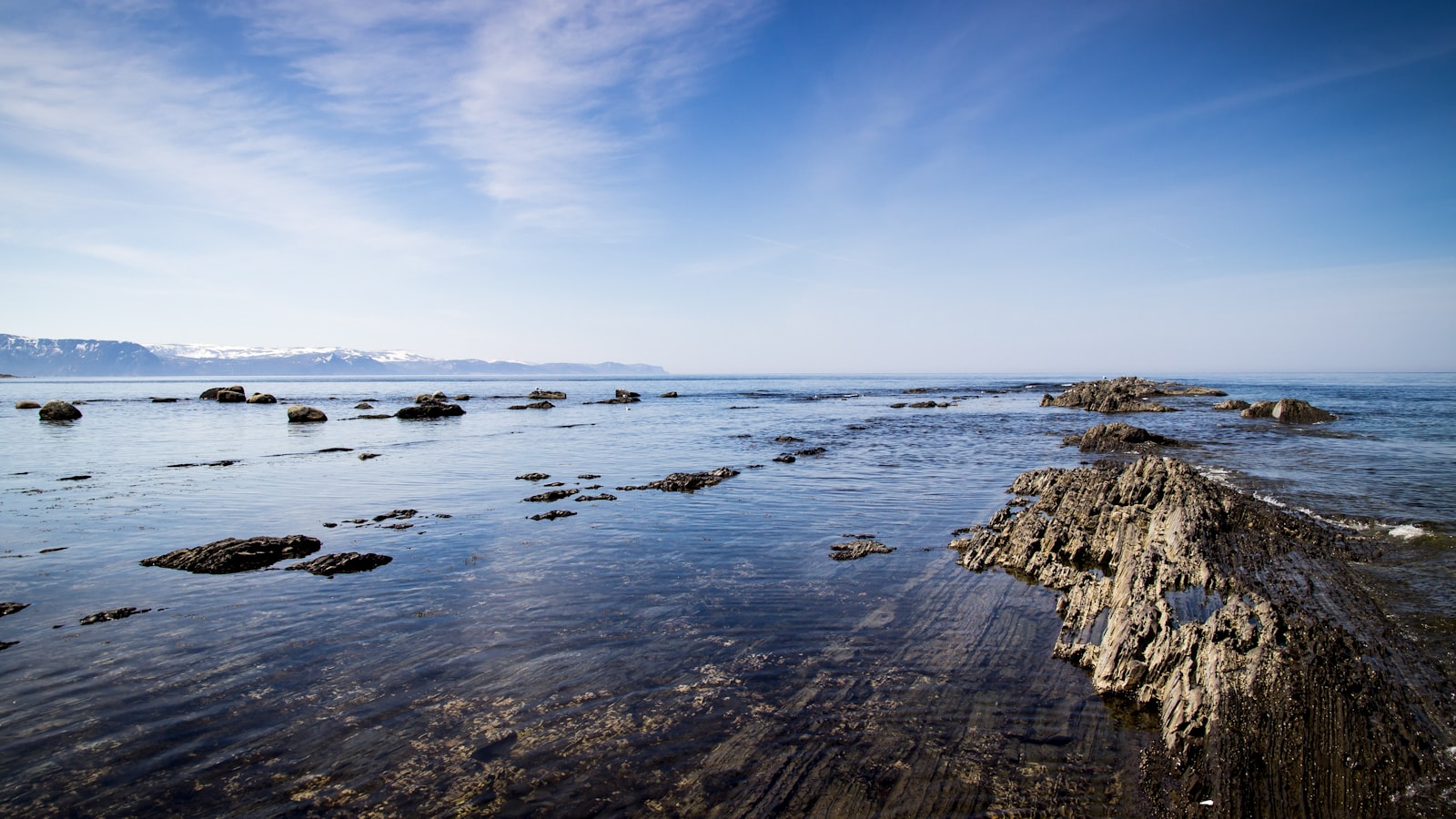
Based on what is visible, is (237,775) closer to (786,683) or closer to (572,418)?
(786,683)

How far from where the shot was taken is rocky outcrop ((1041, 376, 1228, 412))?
181 feet

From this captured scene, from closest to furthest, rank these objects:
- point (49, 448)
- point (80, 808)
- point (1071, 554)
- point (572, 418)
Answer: point (80, 808)
point (1071, 554)
point (49, 448)
point (572, 418)

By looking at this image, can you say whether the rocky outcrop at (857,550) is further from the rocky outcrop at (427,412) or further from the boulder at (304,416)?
the rocky outcrop at (427,412)

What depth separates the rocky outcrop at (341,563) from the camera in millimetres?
12148

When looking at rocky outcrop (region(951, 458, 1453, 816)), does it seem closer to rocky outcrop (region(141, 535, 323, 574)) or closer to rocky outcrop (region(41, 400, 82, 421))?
rocky outcrop (region(141, 535, 323, 574))

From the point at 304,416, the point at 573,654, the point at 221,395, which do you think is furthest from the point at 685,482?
the point at 221,395

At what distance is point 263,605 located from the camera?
10.3 metres

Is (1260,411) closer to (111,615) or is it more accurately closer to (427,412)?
(111,615)

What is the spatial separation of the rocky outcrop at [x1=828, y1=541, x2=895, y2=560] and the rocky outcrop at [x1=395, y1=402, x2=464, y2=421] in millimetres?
52851

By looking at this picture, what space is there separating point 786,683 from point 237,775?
5.63m

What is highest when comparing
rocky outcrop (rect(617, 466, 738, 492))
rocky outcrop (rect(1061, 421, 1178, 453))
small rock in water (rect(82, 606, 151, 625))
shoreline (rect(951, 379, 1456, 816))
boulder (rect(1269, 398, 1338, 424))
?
boulder (rect(1269, 398, 1338, 424))

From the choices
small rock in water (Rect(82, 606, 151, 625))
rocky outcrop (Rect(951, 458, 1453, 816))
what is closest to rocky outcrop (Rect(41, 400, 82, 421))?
small rock in water (Rect(82, 606, 151, 625))

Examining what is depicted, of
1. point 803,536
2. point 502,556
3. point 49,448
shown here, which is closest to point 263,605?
point 502,556

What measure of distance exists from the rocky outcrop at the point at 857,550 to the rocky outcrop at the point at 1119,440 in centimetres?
2128
